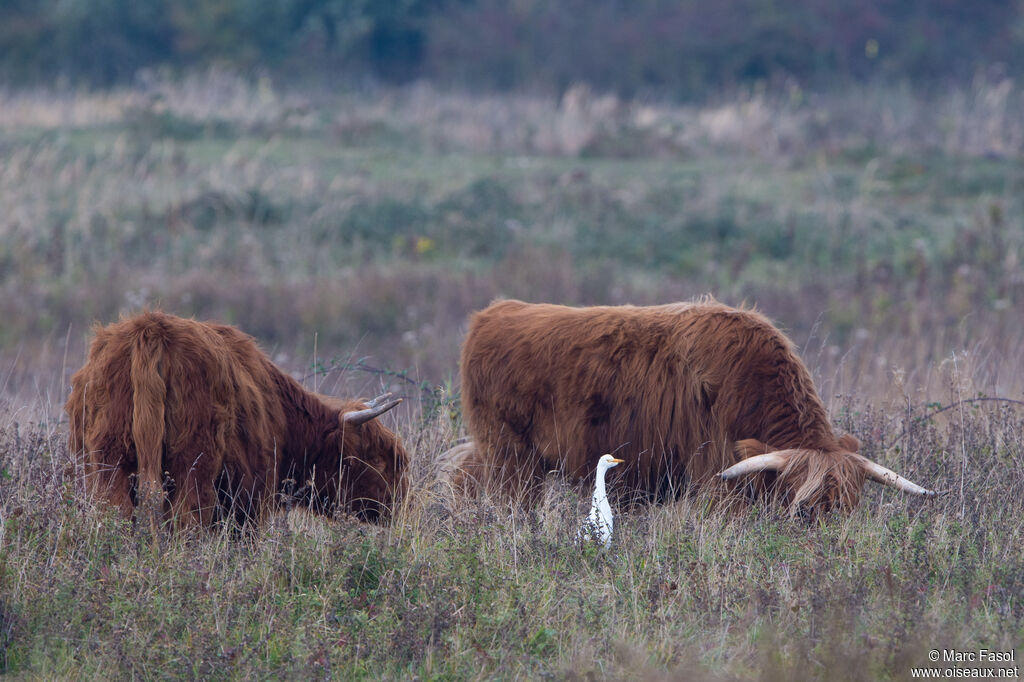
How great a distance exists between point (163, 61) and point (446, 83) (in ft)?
25.7

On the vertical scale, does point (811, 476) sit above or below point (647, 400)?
below

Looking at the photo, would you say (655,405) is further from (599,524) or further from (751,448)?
(599,524)

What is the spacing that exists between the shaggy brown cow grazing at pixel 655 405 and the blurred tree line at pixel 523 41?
2344 centimetres

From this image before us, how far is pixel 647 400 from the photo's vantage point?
18.9ft

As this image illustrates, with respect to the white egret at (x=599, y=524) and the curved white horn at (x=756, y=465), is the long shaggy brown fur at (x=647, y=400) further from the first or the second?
the white egret at (x=599, y=524)

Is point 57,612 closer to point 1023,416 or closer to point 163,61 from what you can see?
point 1023,416

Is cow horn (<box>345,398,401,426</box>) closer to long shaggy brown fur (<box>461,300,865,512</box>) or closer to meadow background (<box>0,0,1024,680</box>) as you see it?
meadow background (<box>0,0,1024,680</box>)

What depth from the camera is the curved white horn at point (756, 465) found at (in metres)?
5.14

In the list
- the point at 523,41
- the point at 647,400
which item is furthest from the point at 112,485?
the point at 523,41

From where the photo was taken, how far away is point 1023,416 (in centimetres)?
673

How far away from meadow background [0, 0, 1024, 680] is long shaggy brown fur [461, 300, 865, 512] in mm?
221

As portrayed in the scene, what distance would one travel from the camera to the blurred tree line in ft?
96.5

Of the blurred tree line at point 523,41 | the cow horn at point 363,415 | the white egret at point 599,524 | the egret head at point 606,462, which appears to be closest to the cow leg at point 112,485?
the cow horn at point 363,415

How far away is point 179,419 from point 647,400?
2.29m
